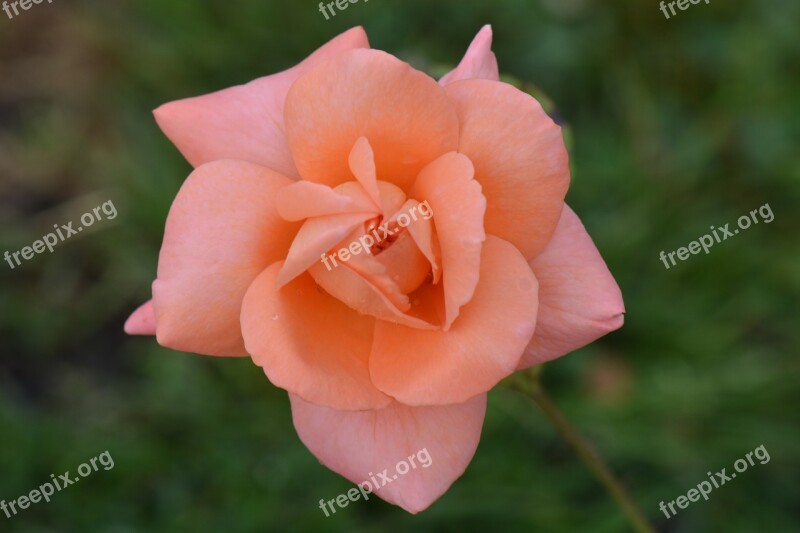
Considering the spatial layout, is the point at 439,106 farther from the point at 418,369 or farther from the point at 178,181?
the point at 178,181

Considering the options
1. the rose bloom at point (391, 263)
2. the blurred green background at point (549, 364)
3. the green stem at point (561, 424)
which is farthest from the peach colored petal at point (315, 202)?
the blurred green background at point (549, 364)

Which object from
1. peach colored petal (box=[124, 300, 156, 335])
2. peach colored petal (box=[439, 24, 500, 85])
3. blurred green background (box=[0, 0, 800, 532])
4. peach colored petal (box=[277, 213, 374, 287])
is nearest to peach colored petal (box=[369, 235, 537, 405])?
peach colored petal (box=[277, 213, 374, 287])

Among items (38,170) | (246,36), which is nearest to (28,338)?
(38,170)

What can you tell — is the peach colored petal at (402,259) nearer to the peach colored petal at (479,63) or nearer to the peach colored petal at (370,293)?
the peach colored petal at (370,293)

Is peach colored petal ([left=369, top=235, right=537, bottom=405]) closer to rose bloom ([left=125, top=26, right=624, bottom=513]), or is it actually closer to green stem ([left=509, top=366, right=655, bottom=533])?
rose bloom ([left=125, top=26, right=624, bottom=513])

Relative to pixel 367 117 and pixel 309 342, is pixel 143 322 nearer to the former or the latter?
pixel 309 342

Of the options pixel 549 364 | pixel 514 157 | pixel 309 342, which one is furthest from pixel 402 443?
pixel 549 364
